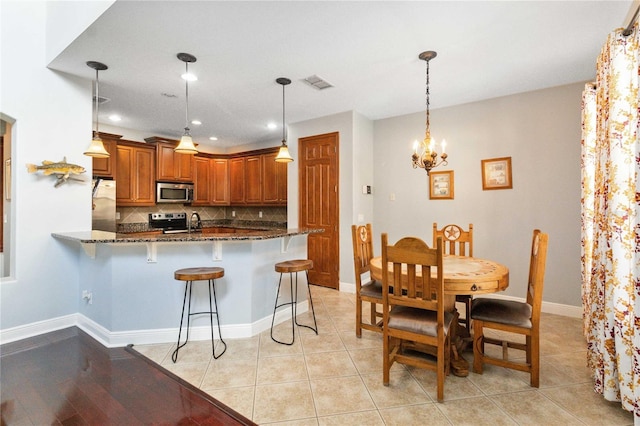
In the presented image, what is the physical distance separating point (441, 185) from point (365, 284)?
2.18 meters

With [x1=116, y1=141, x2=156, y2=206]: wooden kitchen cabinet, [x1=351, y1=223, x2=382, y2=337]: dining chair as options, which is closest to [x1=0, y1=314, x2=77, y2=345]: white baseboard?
[x1=116, y1=141, x2=156, y2=206]: wooden kitchen cabinet

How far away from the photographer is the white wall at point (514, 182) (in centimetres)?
354

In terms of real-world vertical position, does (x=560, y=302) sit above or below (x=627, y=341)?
below

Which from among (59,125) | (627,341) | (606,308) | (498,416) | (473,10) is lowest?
(498,416)

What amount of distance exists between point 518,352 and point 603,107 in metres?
2.01

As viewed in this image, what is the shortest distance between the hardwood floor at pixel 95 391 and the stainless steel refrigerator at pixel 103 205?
6.58ft

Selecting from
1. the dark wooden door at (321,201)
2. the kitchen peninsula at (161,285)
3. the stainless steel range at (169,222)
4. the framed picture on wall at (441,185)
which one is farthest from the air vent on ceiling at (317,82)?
the stainless steel range at (169,222)

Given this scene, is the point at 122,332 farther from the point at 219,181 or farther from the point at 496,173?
the point at 496,173

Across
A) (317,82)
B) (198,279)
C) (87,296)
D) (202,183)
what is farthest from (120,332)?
(202,183)

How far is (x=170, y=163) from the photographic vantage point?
5.58 meters

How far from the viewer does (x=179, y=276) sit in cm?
248

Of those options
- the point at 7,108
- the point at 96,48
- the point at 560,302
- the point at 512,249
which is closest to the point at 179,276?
the point at 96,48

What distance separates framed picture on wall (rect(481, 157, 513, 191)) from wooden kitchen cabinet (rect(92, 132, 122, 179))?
5.43 meters

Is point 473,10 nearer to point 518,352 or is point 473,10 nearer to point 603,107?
point 603,107
